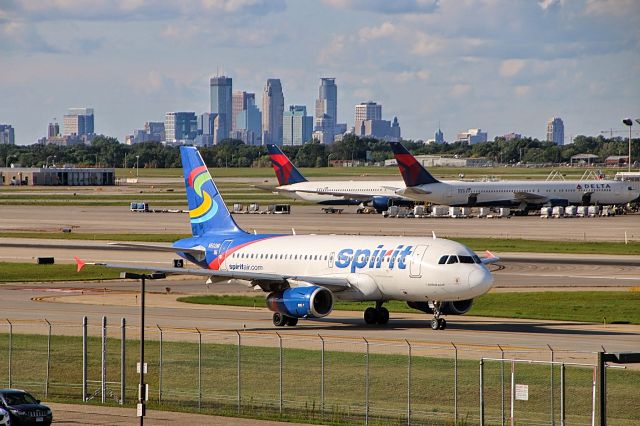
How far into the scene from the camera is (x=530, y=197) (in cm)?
16625

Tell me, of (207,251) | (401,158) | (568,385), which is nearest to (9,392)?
(568,385)

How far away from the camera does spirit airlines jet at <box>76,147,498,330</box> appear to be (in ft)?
194

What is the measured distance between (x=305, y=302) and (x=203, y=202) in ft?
47.6

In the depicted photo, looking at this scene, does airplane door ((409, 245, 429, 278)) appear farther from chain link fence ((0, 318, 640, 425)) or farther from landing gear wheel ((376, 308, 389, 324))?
chain link fence ((0, 318, 640, 425))

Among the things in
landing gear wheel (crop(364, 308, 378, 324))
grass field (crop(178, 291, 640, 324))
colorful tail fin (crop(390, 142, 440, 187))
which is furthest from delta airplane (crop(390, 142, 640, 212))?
landing gear wheel (crop(364, 308, 378, 324))

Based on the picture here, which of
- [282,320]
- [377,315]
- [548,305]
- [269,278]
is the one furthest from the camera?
[548,305]

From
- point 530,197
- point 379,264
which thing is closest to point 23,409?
point 379,264

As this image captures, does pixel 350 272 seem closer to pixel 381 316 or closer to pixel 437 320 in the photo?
pixel 381 316

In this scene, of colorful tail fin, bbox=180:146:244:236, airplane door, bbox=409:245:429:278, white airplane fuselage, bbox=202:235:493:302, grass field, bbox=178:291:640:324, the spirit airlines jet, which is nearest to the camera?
white airplane fuselage, bbox=202:235:493:302

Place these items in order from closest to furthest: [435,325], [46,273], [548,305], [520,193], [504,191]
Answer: [435,325]
[548,305]
[46,273]
[520,193]
[504,191]

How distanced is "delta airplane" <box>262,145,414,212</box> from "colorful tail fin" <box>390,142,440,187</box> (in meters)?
4.97

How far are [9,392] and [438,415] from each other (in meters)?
13.7

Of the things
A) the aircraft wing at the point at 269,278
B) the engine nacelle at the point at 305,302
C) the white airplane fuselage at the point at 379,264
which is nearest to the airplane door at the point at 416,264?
the white airplane fuselage at the point at 379,264

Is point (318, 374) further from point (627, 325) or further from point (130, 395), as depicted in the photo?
point (627, 325)
